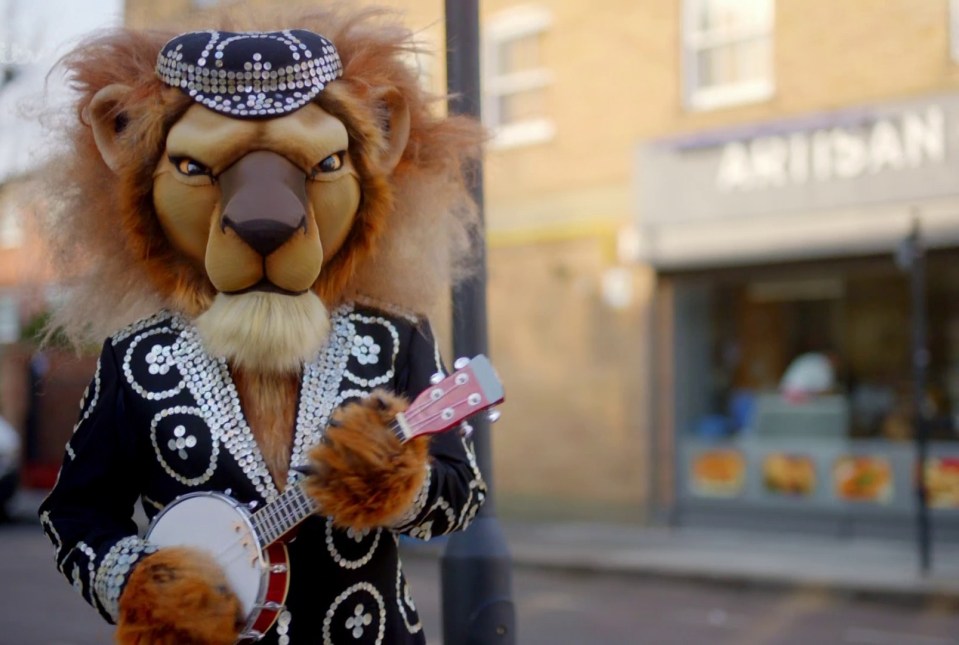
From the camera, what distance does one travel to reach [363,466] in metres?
2.04

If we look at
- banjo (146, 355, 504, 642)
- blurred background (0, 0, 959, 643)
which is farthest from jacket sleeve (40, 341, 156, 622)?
blurred background (0, 0, 959, 643)

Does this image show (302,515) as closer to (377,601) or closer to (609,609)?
(377,601)

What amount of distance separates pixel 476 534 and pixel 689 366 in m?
10.0

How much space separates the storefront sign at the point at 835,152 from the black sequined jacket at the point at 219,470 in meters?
9.68

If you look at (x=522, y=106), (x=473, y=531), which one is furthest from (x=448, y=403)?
(x=522, y=106)

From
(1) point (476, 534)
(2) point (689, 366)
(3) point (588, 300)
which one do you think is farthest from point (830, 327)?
(1) point (476, 534)

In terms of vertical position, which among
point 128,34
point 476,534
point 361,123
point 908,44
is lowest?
point 476,534

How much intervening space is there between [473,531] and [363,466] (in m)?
1.34

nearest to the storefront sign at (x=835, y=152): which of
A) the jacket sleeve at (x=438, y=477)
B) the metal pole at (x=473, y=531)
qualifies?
the metal pole at (x=473, y=531)

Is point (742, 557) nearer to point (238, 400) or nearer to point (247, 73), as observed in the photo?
point (238, 400)

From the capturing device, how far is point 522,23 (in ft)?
46.1

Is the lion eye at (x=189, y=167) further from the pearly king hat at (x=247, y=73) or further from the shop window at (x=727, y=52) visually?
the shop window at (x=727, y=52)

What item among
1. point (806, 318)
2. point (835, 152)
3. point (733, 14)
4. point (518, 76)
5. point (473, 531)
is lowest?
point (473, 531)

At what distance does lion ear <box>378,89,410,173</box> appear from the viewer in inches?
103
